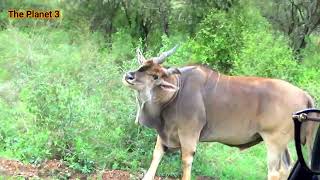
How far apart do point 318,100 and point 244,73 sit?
3905 millimetres

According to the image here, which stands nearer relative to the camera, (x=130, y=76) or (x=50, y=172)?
(x=130, y=76)

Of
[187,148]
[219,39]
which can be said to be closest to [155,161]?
[187,148]

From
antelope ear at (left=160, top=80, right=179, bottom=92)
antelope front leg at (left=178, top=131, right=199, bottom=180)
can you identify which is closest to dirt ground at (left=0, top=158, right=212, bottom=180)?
antelope front leg at (left=178, top=131, right=199, bottom=180)

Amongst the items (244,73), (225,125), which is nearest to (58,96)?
(225,125)

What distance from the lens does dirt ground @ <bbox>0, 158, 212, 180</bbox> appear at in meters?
5.78

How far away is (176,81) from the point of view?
621 cm

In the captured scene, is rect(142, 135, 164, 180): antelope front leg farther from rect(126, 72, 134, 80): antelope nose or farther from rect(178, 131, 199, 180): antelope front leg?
rect(126, 72, 134, 80): antelope nose

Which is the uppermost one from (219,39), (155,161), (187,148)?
(187,148)

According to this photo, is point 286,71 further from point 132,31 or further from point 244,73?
point 132,31

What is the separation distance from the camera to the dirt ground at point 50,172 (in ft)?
19.0

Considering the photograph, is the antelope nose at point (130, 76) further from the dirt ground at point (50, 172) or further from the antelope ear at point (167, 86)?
the dirt ground at point (50, 172)

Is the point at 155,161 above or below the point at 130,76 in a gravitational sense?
below

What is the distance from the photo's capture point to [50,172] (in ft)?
20.1

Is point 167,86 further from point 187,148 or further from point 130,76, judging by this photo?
point 187,148
